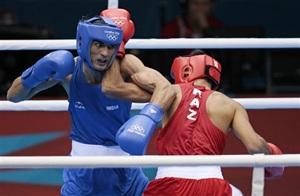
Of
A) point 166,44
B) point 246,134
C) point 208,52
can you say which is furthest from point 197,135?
point 208,52

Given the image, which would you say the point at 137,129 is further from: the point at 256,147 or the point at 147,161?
the point at 256,147

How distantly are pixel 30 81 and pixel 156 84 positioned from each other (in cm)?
47

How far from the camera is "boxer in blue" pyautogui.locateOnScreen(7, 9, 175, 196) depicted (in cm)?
358

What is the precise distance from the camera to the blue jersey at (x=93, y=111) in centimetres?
379

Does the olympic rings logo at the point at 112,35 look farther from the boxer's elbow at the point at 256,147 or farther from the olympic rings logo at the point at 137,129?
the boxer's elbow at the point at 256,147

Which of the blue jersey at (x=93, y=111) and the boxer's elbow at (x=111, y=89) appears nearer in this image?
the boxer's elbow at (x=111, y=89)

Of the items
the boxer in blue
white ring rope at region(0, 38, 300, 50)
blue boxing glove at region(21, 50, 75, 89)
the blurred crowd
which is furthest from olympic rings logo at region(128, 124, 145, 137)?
the blurred crowd

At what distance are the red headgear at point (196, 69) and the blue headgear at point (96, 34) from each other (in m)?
0.32

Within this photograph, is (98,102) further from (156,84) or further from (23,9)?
(23,9)

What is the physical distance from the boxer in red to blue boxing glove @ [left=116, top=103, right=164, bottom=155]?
10.1 inches

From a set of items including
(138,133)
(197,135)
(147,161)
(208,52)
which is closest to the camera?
(147,161)

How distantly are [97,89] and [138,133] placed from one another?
500 mm

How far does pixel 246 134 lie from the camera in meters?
3.55

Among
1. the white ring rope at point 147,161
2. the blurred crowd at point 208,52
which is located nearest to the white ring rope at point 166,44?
the white ring rope at point 147,161
